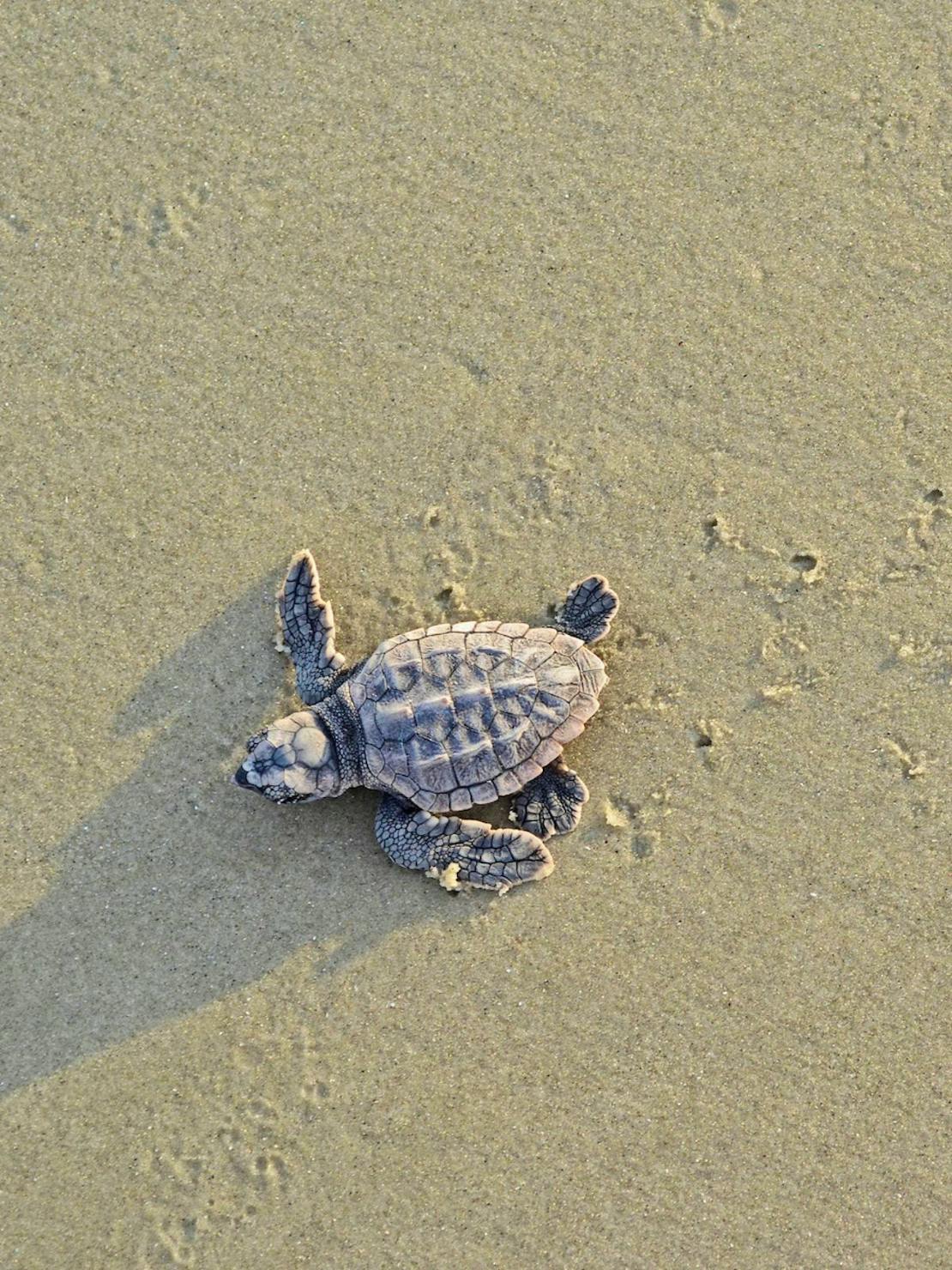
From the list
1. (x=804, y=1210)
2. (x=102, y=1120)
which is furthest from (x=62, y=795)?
(x=804, y=1210)

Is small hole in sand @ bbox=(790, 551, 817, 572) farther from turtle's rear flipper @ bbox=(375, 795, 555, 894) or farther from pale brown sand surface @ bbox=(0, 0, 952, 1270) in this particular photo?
turtle's rear flipper @ bbox=(375, 795, 555, 894)

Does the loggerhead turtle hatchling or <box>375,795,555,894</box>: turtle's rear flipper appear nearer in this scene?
the loggerhead turtle hatchling

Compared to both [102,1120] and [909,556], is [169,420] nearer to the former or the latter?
[102,1120]

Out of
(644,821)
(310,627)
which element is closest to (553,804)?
(644,821)

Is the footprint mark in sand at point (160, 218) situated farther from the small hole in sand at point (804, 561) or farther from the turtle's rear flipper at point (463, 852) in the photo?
the small hole in sand at point (804, 561)

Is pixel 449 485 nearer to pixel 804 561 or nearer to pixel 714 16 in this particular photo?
pixel 804 561

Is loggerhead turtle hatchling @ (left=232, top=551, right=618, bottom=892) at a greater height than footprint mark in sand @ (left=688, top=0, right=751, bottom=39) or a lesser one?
lesser

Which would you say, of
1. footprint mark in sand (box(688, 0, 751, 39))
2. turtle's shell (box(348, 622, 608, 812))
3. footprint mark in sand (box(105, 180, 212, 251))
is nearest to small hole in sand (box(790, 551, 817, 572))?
turtle's shell (box(348, 622, 608, 812))
